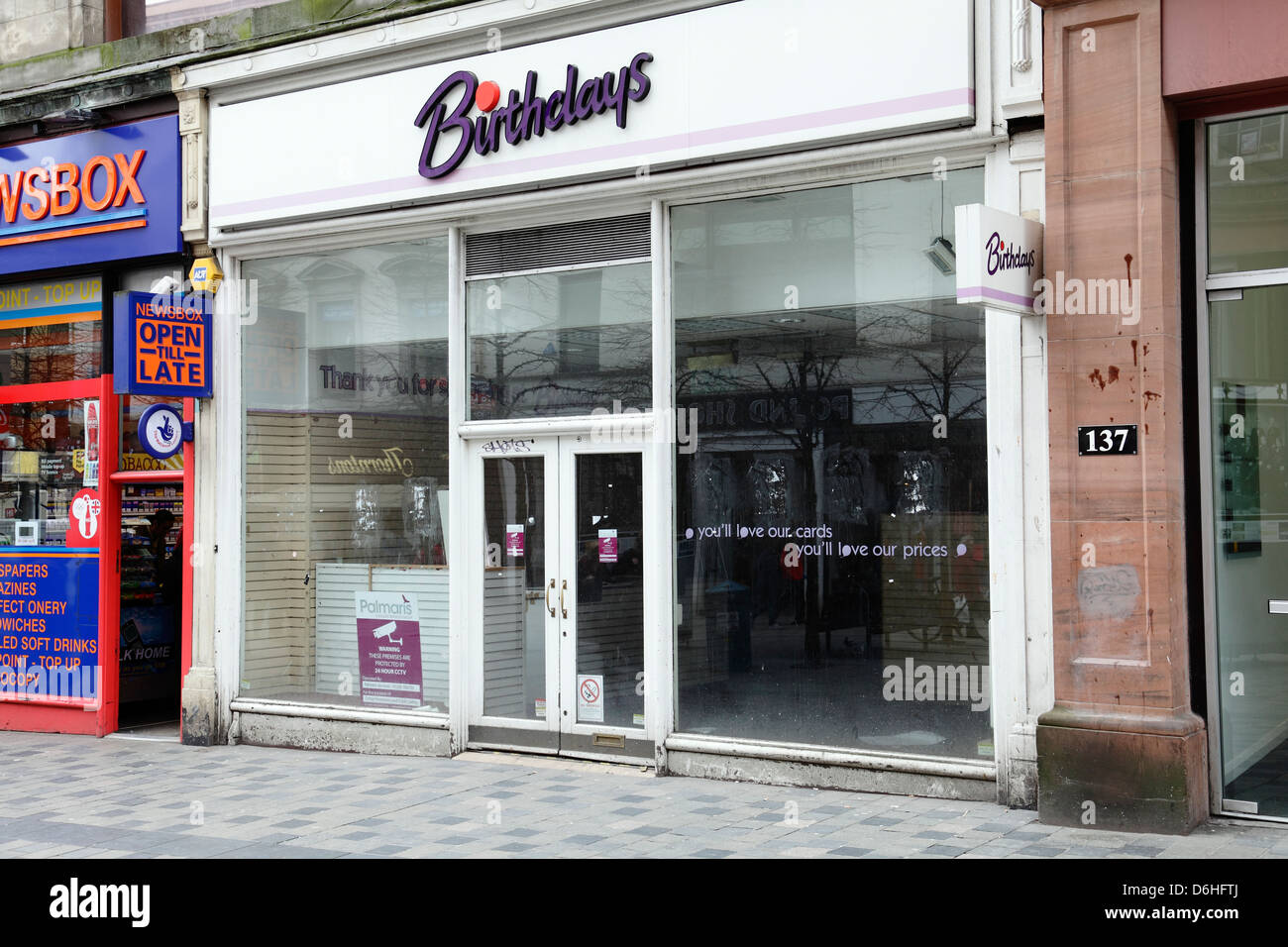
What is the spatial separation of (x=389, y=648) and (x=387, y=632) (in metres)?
0.13

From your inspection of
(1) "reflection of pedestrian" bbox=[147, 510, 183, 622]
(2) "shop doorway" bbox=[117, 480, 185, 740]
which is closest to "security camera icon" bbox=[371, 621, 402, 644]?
(2) "shop doorway" bbox=[117, 480, 185, 740]

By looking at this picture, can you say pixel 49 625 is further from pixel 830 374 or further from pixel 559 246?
pixel 830 374

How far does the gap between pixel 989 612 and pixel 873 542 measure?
0.86 meters

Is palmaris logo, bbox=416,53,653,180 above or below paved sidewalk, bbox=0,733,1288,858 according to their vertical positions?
above

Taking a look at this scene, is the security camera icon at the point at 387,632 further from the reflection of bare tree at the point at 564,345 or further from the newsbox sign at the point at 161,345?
the newsbox sign at the point at 161,345

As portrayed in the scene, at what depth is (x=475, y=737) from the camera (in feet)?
33.2

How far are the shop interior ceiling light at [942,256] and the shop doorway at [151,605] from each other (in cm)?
734

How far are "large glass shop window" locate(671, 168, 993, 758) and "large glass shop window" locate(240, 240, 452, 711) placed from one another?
230 centimetres

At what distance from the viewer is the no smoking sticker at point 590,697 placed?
9.59m

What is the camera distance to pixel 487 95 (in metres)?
9.80

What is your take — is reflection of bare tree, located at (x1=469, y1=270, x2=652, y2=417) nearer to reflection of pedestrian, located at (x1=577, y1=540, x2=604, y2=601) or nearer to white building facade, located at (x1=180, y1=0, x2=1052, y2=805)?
white building facade, located at (x1=180, y1=0, x2=1052, y2=805)

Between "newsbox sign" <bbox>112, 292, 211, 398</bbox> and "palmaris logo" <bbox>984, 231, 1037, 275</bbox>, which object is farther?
"newsbox sign" <bbox>112, 292, 211, 398</bbox>

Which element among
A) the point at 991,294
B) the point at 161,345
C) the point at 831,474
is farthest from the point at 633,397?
A: the point at 161,345

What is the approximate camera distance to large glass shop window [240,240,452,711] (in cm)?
1052
